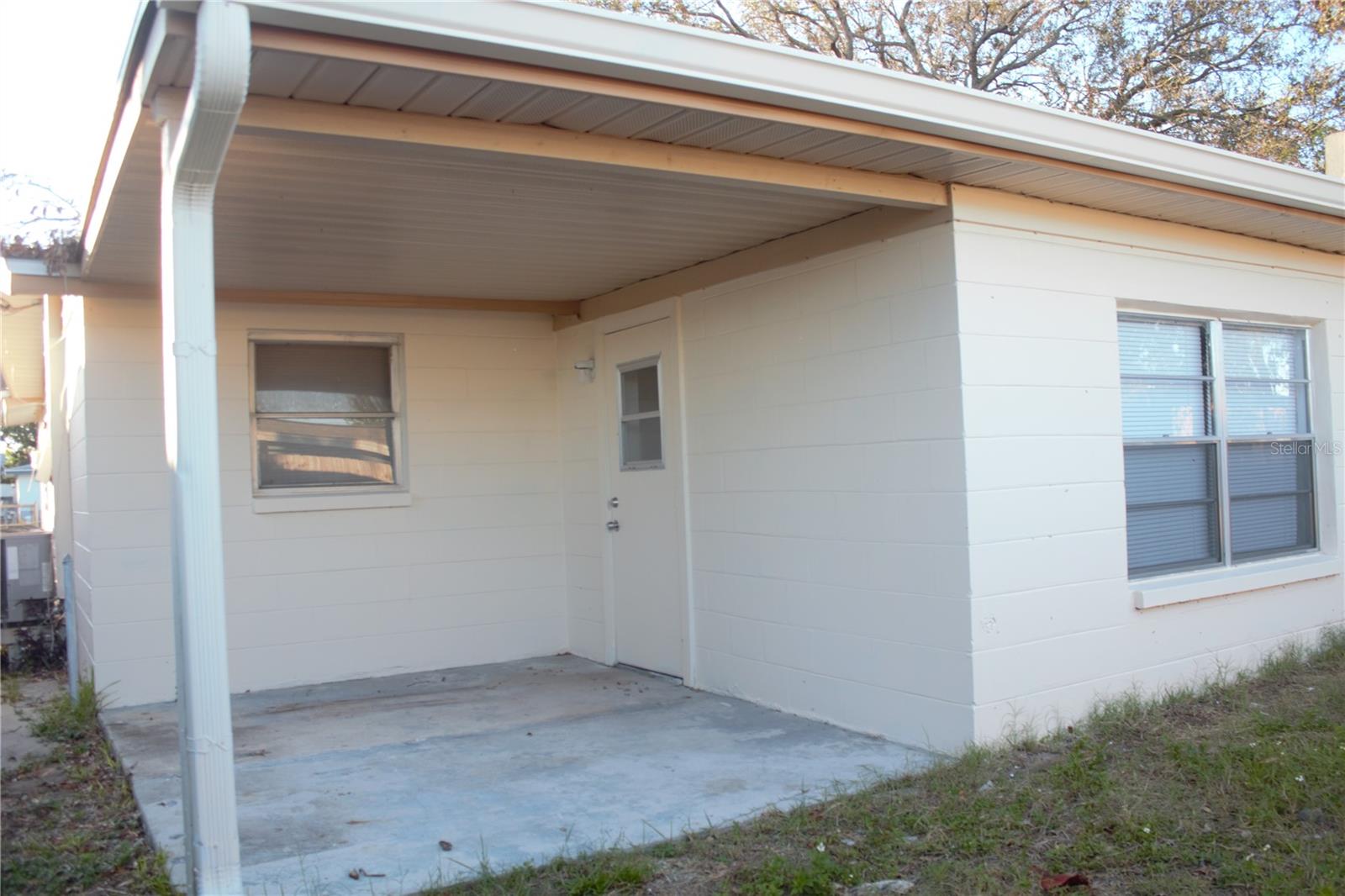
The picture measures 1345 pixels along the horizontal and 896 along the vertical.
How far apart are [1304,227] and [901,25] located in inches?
460

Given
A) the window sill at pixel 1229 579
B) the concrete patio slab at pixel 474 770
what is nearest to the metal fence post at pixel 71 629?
the concrete patio slab at pixel 474 770

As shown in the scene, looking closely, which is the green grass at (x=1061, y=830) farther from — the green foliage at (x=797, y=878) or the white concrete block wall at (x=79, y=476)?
the white concrete block wall at (x=79, y=476)

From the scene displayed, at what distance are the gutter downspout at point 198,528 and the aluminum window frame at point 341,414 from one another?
4.15m

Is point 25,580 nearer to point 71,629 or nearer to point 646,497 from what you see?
point 71,629

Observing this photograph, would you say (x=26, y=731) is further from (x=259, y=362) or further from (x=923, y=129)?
(x=923, y=129)

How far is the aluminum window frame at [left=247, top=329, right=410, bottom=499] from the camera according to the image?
752cm

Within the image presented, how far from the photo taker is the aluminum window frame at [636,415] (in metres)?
7.33

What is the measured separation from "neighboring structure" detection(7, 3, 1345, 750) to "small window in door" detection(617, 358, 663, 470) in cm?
3

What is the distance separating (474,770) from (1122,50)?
15.1m

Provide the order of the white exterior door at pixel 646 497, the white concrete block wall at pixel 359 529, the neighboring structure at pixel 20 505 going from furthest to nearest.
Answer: the neighboring structure at pixel 20 505 < the white exterior door at pixel 646 497 < the white concrete block wall at pixel 359 529

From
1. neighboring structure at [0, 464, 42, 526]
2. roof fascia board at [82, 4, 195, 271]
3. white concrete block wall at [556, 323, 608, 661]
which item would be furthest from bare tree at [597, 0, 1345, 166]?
neighboring structure at [0, 464, 42, 526]

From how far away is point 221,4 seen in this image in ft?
10.3

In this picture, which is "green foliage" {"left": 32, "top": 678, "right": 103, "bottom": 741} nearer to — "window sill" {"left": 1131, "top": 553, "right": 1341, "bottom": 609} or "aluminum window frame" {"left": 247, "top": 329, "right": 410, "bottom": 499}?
"aluminum window frame" {"left": 247, "top": 329, "right": 410, "bottom": 499}

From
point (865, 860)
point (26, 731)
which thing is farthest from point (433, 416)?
point (865, 860)
